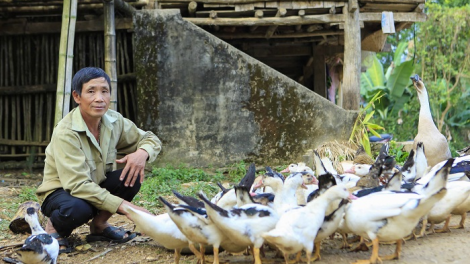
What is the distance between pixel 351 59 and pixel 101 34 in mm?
4284

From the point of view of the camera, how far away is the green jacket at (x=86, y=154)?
430 cm

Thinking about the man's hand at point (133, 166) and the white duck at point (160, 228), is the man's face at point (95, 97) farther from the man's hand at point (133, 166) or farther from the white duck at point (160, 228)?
the white duck at point (160, 228)

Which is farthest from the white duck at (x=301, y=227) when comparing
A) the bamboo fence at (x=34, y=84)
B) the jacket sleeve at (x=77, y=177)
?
the bamboo fence at (x=34, y=84)

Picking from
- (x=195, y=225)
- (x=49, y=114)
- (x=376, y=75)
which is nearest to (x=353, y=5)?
(x=49, y=114)

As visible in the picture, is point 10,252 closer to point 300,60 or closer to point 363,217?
point 363,217

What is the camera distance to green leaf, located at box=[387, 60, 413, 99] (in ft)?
54.2

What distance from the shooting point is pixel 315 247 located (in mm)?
4203

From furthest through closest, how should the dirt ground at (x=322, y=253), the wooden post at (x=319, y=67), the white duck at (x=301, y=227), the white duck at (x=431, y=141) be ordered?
the wooden post at (x=319, y=67)
the white duck at (x=431, y=141)
the dirt ground at (x=322, y=253)
the white duck at (x=301, y=227)

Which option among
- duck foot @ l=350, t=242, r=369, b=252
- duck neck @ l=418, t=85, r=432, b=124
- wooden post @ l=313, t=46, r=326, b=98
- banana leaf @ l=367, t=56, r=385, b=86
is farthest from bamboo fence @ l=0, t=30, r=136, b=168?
banana leaf @ l=367, t=56, r=385, b=86

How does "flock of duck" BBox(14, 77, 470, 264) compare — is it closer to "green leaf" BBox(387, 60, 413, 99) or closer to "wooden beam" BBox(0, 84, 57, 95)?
"wooden beam" BBox(0, 84, 57, 95)

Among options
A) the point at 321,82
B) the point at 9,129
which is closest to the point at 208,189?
the point at 9,129

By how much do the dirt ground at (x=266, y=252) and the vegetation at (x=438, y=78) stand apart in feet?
39.6

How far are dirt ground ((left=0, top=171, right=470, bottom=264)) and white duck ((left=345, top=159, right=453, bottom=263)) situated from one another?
22cm

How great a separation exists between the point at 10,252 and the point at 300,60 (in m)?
10.2
